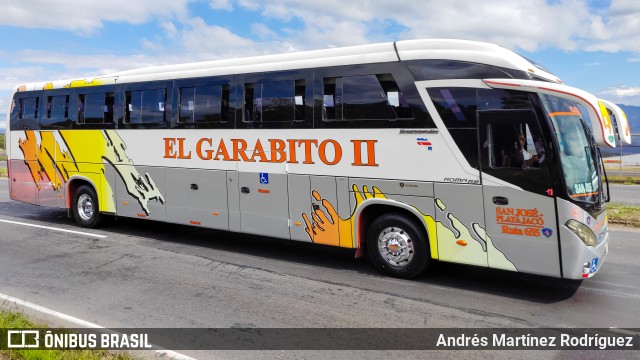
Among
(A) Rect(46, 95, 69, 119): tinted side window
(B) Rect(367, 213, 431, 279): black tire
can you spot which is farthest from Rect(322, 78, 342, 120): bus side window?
(A) Rect(46, 95, 69, 119): tinted side window

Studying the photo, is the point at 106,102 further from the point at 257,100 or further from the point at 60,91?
the point at 257,100

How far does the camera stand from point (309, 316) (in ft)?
18.2

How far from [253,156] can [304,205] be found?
1301 mm

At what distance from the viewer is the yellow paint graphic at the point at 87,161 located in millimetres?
9984

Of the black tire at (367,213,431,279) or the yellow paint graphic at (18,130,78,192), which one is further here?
the yellow paint graphic at (18,130,78,192)

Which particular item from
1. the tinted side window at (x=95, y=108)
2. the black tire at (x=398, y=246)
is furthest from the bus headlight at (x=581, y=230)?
the tinted side window at (x=95, y=108)

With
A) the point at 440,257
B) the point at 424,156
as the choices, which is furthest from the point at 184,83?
the point at 440,257

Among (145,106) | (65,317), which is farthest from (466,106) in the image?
(145,106)

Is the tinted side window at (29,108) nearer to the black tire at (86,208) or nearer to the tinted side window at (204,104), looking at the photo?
the black tire at (86,208)

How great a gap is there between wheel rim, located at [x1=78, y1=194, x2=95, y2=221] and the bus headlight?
977 cm

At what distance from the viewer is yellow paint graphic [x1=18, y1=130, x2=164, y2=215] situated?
9.98 metres

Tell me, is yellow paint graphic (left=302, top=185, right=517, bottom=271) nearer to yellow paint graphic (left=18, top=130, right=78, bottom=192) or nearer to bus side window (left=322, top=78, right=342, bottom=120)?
bus side window (left=322, top=78, right=342, bottom=120)

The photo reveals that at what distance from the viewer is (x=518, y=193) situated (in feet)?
19.5

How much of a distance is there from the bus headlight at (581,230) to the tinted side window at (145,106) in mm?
7306
